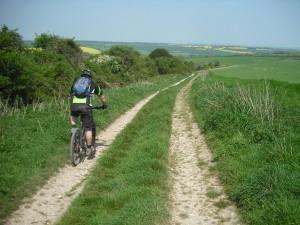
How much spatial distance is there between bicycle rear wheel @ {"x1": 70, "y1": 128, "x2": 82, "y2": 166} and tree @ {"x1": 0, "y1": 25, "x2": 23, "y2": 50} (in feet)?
83.1

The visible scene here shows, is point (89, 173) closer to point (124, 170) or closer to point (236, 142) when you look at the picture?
point (124, 170)

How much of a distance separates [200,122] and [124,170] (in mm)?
7773

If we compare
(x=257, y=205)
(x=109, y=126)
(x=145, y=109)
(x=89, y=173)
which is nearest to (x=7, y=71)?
(x=145, y=109)

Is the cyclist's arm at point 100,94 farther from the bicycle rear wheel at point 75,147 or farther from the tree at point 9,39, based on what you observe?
the tree at point 9,39

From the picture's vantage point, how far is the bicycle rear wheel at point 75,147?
10291 mm

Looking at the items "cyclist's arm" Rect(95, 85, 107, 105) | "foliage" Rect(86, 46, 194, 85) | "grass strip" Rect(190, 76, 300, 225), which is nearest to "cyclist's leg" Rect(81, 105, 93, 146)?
"cyclist's arm" Rect(95, 85, 107, 105)

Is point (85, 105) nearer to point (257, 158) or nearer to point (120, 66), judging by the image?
point (257, 158)

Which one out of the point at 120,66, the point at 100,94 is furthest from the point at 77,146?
the point at 120,66

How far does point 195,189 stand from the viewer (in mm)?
8828

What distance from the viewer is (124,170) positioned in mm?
9758

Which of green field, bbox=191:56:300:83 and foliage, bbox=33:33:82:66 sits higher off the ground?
foliage, bbox=33:33:82:66

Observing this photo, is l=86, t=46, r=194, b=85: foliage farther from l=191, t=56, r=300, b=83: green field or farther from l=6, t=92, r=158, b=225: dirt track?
l=6, t=92, r=158, b=225: dirt track

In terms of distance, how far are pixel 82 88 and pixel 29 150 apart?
8.12 feet

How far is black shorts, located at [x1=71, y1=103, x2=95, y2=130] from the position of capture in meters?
10.5
